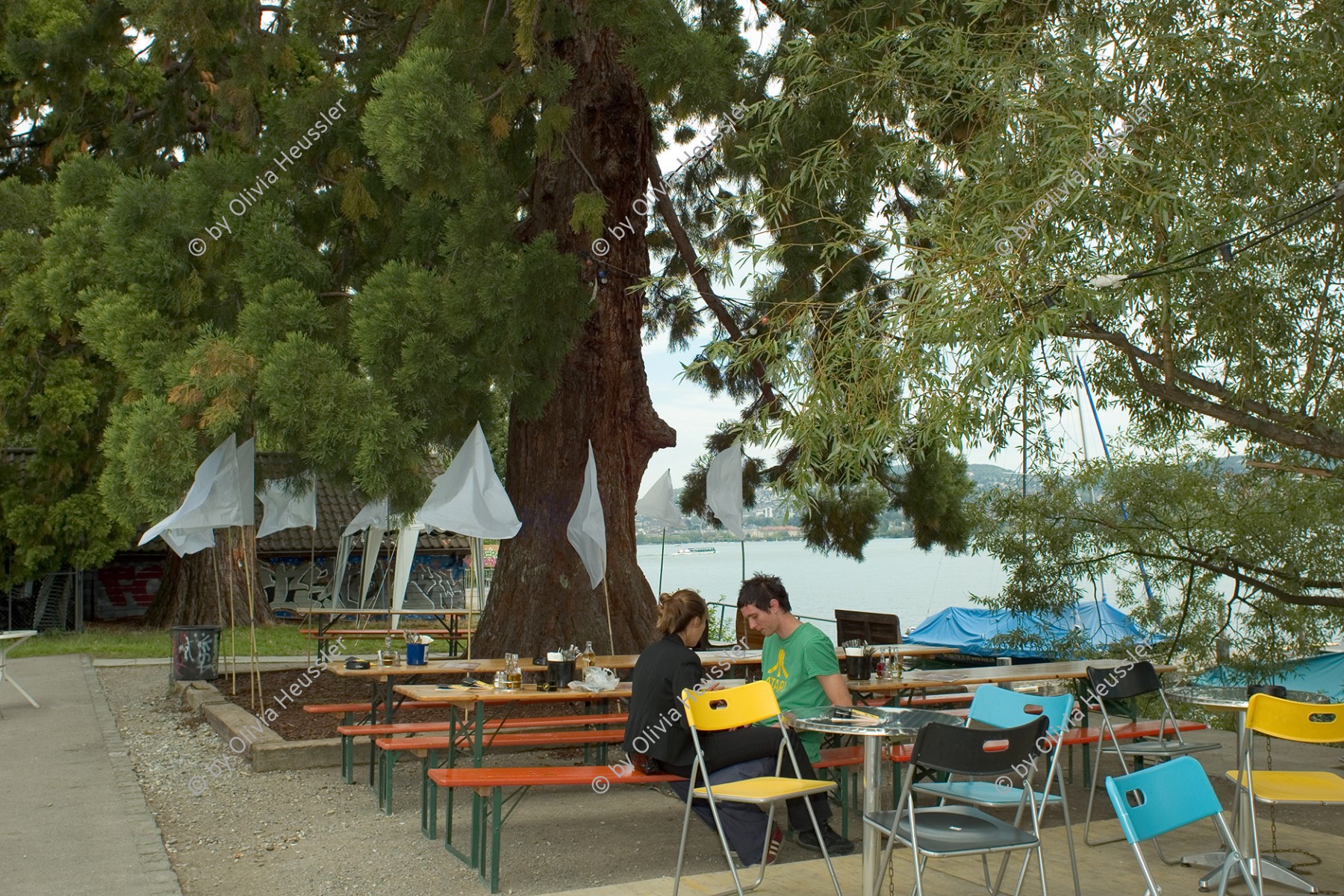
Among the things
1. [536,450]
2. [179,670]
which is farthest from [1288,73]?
[179,670]

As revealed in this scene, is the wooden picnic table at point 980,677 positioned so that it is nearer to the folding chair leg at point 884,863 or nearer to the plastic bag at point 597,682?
the folding chair leg at point 884,863

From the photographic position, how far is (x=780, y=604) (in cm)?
566

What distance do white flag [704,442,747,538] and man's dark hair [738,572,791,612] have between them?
4.72 metres

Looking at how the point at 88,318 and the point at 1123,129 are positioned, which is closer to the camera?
the point at 1123,129

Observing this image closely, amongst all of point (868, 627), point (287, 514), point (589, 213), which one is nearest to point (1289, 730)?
point (589, 213)

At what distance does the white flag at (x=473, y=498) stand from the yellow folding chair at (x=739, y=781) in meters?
3.41

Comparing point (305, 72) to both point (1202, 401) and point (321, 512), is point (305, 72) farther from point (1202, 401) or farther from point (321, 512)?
point (1202, 401)

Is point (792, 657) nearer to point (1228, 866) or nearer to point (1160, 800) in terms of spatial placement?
point (1228, 866)

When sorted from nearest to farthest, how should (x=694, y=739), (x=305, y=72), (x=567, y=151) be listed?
(x=694, y=739) → (x=567, y=151) → (x=305, y=72)

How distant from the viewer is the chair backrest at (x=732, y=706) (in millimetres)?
4863

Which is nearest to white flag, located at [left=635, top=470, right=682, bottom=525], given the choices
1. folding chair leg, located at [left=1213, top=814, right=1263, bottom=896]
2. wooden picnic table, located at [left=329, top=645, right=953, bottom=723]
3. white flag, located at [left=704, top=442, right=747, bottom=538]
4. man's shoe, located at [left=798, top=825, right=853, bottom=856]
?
white flag, located at [left=704, top=442, right=747, bottom=538]

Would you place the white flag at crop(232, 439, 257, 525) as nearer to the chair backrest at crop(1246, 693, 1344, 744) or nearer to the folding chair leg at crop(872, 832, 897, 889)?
the folding chair leg at crop(872, 832, 897, 889)

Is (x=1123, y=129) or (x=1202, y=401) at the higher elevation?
(x=1123, y=129)

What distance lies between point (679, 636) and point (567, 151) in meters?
5.45
